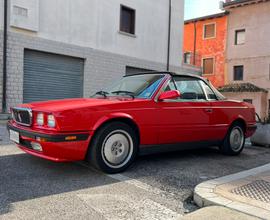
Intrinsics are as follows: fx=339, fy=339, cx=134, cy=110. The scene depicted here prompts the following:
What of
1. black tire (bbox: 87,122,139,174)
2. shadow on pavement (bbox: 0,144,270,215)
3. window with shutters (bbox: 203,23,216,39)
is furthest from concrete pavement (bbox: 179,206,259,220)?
window with shutters (bbox: 203,23,216,39)

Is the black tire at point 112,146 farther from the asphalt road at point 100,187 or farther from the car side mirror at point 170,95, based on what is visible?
the car side mirror at point 170,95

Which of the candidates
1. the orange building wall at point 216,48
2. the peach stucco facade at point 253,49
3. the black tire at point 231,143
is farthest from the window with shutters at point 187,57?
the black tire at point 231,143

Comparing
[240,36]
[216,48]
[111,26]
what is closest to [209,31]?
[216,48]

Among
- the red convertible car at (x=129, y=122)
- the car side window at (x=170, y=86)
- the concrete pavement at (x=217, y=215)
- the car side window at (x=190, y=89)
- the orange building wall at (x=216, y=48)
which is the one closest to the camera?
the concrete pavement at (x=217, y=215)

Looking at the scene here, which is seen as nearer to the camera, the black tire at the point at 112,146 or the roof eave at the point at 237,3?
the black tire at the point at 112,146

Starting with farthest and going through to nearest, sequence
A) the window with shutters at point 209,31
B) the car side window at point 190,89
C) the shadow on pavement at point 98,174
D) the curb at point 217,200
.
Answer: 1. the window with shutters at point 209,31
2. the car side window at point 190,89
3. the shadow on pavement at point 98,174
4. the curb at point 217,200

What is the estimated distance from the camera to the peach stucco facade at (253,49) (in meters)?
26.1

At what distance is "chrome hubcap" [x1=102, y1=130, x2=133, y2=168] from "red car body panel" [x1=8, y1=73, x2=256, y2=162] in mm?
224

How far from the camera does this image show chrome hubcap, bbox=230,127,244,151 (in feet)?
22.1

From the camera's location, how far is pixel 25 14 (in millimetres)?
11703

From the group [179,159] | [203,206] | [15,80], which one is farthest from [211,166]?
[15,80]

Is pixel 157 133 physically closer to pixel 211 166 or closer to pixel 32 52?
pixel 211 166

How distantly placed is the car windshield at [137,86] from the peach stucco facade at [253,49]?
70.5ft

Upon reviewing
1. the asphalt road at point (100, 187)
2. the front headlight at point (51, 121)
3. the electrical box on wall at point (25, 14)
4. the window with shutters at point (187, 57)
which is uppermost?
the window with shutters at point (187, 57)
